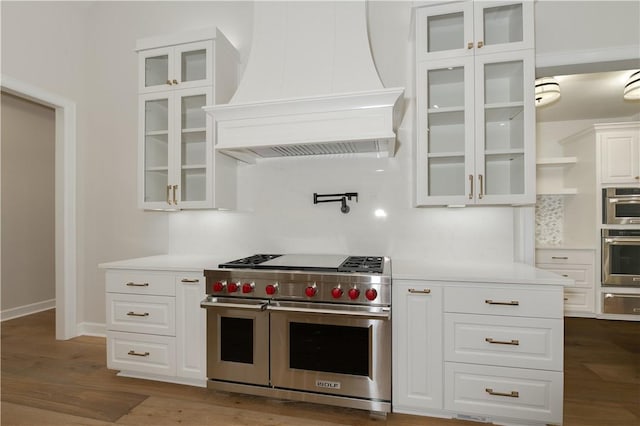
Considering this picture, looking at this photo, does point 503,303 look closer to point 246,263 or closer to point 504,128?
point 504,128

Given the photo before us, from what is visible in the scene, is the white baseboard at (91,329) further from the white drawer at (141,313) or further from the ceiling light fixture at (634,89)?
the ceiling light fixture at (634,89)

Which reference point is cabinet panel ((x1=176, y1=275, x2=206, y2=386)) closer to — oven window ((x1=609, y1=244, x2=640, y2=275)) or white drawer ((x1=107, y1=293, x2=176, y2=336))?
white drawer ((x1=107, y1=293, x2=176, y2=336))

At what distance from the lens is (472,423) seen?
71.7 inches

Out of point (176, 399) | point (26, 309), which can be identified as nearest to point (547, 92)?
point (176, 399)

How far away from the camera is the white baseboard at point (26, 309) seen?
3703 millimetres

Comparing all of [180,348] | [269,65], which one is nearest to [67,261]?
[180,348]

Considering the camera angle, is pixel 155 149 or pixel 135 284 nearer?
pixel 135 284

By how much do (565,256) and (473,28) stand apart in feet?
11.4

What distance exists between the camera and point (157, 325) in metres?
2.25

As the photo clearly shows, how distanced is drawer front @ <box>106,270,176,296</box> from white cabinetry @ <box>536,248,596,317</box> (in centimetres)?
438

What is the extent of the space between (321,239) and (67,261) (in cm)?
258

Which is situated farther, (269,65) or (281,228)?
(281,228)

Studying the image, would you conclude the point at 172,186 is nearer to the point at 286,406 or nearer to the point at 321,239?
the point at 321,239

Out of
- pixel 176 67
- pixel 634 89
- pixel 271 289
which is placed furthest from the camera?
pixel 634 89
